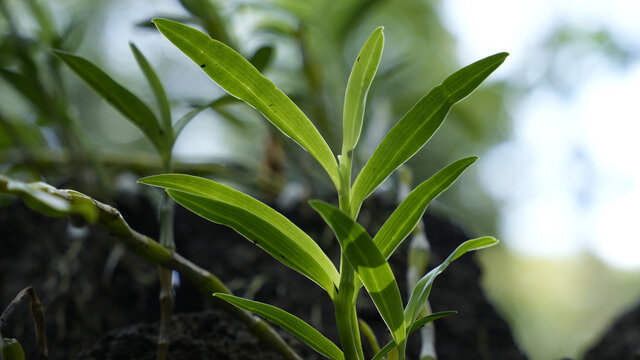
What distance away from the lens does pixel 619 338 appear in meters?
0.73

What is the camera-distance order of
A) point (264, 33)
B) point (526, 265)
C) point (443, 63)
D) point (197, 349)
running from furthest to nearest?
point (526, 265), point (443, 63), point (264, 33), point (197, 349)

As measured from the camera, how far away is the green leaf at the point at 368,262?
301 mm

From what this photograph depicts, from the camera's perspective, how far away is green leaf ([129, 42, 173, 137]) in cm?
52

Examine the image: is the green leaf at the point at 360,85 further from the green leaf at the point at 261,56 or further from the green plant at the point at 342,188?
the green leaf at the point at 261,56

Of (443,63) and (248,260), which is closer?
(248,260)

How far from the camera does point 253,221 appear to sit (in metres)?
0.36

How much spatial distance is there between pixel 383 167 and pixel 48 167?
82 cm

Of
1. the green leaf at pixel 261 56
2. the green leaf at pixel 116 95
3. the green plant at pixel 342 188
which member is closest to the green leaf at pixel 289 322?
the green plant at pixel 342 188

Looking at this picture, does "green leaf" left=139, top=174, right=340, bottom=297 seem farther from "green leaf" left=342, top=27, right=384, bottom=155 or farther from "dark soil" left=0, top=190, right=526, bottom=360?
"dark soil" left=0, top=190, right=526, bottom=360

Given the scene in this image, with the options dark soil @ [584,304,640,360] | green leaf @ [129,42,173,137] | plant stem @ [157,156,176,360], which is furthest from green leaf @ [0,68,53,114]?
dark soil @ [584,304,640,360]

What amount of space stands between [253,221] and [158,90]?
27cm

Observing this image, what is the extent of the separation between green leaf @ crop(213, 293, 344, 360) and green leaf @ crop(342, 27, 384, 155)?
0.15 metres

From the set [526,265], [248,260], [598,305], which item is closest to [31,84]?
[248,260]

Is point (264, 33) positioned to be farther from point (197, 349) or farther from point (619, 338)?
point (619, 338)
